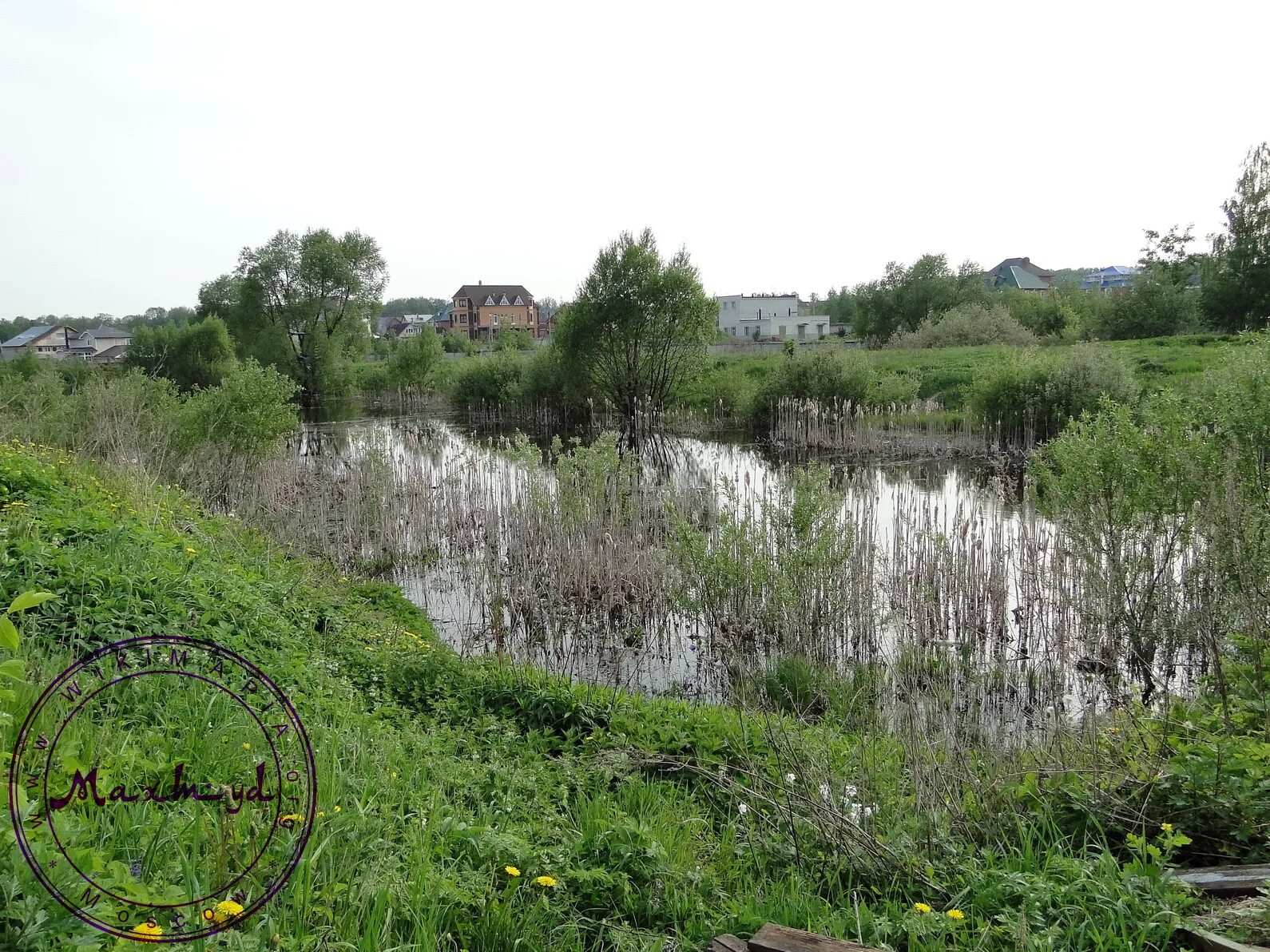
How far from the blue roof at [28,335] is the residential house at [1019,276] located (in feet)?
365

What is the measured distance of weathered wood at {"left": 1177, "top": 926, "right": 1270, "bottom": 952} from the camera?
266cm

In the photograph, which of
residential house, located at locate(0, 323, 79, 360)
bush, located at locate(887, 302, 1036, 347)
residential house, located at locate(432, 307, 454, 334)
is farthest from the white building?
residential house, located at locate(0, 323, 79, 360)

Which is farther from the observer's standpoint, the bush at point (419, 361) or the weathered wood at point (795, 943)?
the bush at point (419, 361)

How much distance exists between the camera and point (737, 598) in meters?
8.34

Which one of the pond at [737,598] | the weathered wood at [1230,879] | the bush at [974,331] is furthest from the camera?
the bush at [974,331]

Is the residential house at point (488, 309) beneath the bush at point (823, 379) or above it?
above

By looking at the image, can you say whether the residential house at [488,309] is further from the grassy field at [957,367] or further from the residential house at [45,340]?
the grassy field at [957,367]

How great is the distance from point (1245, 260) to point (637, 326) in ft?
98.7

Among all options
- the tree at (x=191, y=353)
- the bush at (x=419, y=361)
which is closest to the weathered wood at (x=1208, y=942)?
the bush at (x=419, y=361)

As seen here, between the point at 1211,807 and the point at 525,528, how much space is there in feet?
28.5

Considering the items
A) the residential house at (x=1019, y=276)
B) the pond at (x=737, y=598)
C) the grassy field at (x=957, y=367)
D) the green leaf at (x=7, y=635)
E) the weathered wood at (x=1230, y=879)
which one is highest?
the residential house at (x=1019, y=276)

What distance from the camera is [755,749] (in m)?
5.33

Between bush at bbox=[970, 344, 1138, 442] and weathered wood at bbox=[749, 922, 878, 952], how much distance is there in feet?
66.6

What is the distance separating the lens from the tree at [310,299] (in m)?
49.0
